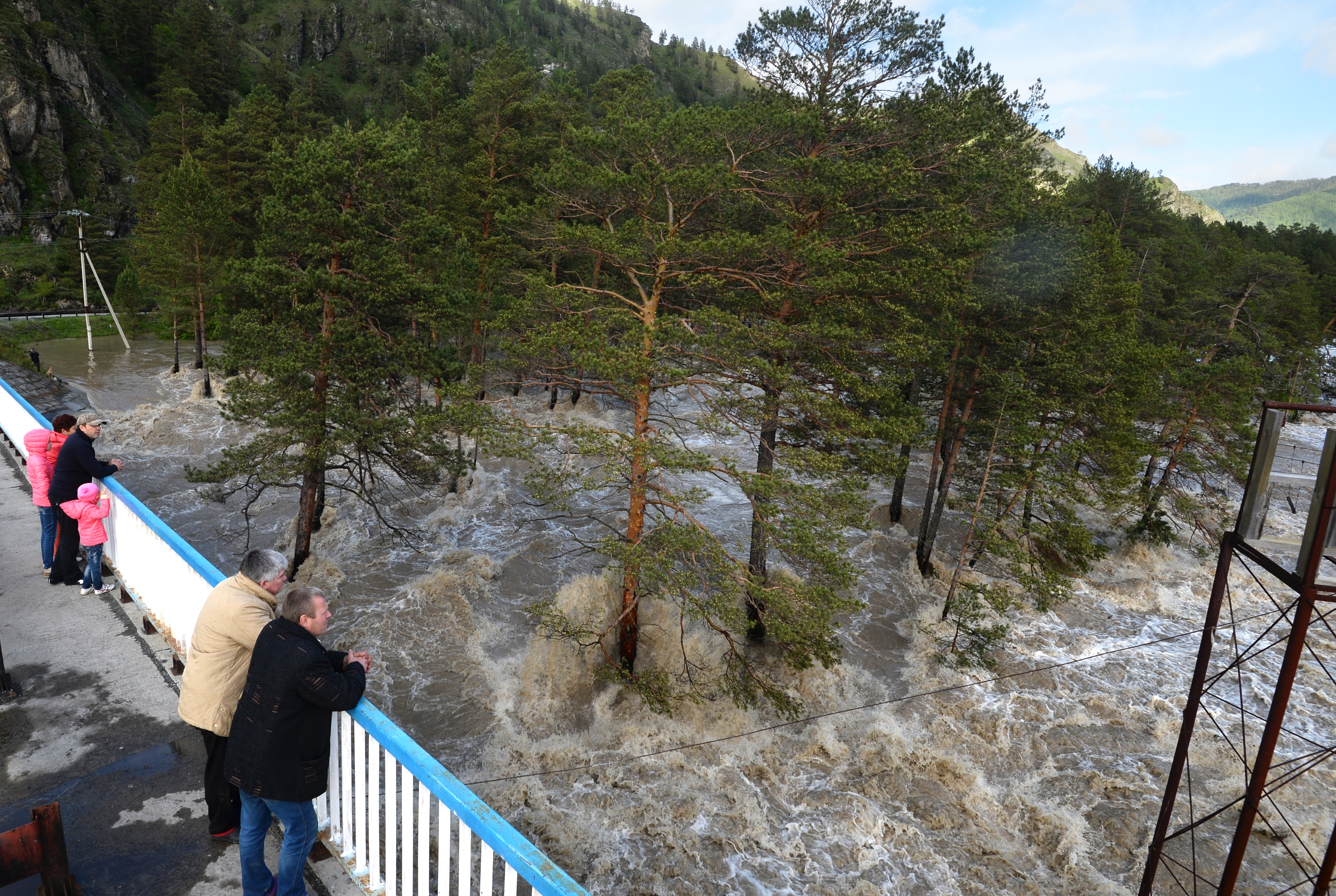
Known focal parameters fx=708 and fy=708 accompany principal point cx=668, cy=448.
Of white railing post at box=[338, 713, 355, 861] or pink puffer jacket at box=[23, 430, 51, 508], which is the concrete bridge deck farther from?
pink puffer jacket at box=[23, 430, 51, 508]

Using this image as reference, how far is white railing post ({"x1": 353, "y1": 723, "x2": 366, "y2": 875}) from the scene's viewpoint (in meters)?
3.35

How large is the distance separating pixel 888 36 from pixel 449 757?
14393 mm

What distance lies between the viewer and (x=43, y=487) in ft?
21.5

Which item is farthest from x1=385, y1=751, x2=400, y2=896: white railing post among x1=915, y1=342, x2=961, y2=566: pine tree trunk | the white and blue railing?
x1=915, y1=342, x2=961, y2=566: pine tree trunk

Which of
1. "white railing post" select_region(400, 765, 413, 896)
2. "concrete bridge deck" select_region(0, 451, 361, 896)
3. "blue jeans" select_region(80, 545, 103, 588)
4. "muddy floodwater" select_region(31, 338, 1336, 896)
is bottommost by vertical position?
"muddy floodwater" select_region(31, 338, 1336, 896)

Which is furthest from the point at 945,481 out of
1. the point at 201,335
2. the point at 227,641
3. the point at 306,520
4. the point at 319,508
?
the point at 201,335

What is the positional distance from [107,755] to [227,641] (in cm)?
184

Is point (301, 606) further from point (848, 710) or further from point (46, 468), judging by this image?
point (848, 710)

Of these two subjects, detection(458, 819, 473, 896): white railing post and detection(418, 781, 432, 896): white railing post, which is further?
detection(418, 781, 432, 896): white railing post

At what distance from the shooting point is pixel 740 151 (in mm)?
13117

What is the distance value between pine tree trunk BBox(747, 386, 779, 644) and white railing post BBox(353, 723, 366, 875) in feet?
24.0

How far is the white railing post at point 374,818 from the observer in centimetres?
325

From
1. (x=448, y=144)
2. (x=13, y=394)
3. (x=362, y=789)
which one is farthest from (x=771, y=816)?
(x=448, y=144)

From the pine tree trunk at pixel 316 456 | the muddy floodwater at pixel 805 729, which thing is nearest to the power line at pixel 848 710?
the muddy floodwater at pixel 805 729
